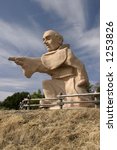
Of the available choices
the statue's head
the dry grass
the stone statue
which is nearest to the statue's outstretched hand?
the stone statue

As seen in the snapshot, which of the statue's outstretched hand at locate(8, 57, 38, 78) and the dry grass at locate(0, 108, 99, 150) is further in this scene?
the statue's outstretched hand at locate(8, 57, 38, 78)

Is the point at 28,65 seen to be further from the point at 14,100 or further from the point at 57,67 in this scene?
the point at 14,100

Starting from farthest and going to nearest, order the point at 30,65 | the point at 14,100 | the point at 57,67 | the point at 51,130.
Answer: the point at 14,100 → the point at 30,65 → the point at 57,67 → the point at 51,130

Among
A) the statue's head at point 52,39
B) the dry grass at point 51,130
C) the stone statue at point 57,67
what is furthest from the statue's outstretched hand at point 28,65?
the dry grass at point 51,130

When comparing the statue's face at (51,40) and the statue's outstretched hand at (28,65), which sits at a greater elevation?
the statue's face at (51,40)

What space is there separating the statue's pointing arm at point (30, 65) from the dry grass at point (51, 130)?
5.03 meters

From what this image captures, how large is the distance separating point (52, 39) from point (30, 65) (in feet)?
5.16

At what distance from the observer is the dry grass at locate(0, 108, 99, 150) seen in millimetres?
9930

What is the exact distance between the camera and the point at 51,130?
1073 cm

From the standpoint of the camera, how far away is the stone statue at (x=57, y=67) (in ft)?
54.6

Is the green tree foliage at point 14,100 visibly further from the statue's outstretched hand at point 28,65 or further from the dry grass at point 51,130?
the dry grass at point 51,130

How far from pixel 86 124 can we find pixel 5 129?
249cm

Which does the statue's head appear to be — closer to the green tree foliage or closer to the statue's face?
the statue's face

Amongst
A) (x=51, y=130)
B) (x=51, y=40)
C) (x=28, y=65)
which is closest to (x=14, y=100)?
(x=28, y=65)
